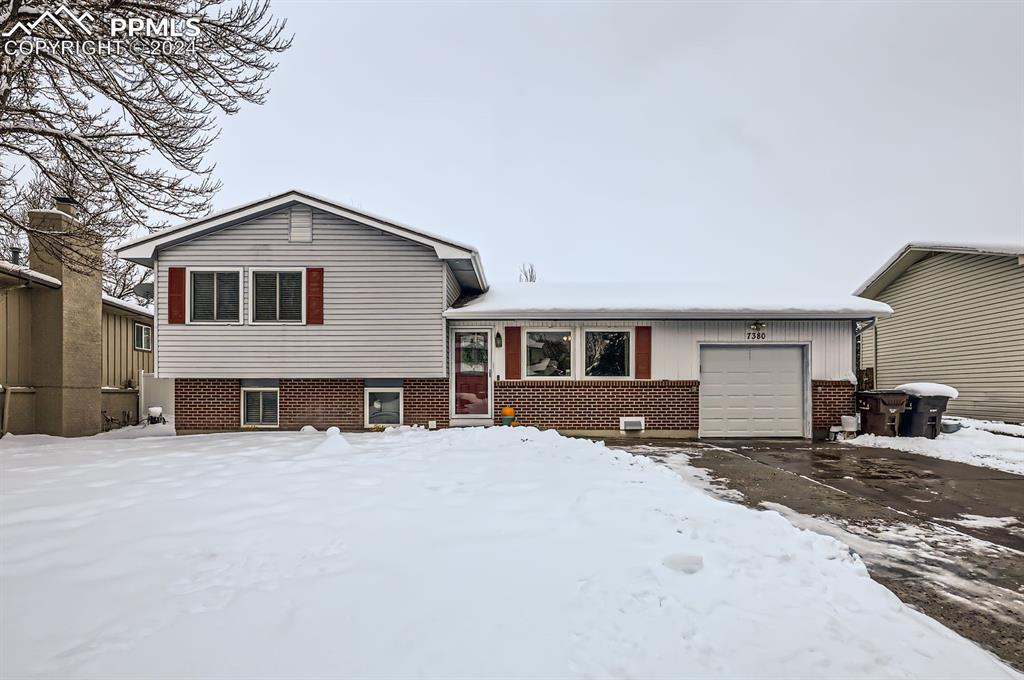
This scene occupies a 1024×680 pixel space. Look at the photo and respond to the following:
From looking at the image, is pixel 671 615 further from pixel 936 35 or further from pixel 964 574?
pixel 936 35

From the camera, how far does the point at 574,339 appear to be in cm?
1065

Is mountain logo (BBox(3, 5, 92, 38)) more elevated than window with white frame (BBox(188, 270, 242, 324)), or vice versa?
mountain logo (BBox(3, 5, 92, 38))

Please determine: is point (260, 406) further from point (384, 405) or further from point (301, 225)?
point (301, 225)

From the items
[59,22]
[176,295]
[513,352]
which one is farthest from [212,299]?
[513,352]

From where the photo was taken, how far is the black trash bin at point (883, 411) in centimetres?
980

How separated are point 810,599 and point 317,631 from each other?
9.57ft

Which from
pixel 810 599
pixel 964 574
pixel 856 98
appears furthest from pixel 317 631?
pixel 856 98

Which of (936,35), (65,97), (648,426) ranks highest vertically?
(936,35)

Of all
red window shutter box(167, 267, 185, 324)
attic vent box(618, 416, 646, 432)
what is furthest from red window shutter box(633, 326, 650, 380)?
red window shutter box(167, 267, 185, 324)

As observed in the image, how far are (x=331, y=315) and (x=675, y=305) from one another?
7952mm

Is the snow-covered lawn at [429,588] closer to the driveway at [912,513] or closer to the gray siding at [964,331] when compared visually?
the driveway at [912,513]

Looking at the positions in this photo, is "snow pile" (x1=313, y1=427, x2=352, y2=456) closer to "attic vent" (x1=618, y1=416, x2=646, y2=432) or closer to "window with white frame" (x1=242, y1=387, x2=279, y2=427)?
"window with white frame" (x1=242, y1=387, x2=279, y2=427)

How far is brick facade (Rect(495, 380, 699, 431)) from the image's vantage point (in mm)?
10531

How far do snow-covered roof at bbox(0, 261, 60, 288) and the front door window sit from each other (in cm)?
950
